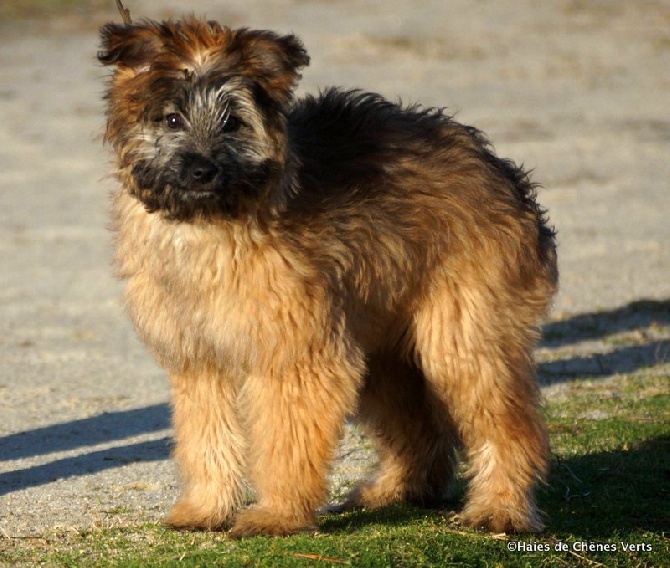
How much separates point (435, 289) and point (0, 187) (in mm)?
11022

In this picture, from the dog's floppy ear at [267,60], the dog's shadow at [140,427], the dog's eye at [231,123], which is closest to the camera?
the dog's eye at [231,123]

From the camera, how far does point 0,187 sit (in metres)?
15.7

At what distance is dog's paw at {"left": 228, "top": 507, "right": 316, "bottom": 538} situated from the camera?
17.3 ft

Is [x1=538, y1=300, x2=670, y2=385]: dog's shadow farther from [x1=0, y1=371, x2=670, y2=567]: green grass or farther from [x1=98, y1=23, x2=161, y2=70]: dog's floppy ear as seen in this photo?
[x1=98, y1=23, x2=161, y2=70]: dog's floppy ear

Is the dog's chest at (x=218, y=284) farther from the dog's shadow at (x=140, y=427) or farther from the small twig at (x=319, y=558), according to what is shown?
the dog's shadow at (x=140, y=427)

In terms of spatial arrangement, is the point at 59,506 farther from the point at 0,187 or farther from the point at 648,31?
the point at 648,31

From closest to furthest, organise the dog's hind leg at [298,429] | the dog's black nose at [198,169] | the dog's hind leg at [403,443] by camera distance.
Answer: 1. the dog's black nose at [198,169]
2. the dog's hind leg at [298,429]
3. the dog's hind leg at [403,443]

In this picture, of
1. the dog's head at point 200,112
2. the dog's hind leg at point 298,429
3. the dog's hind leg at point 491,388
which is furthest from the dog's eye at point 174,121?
the dog's hind leg at point 491,388

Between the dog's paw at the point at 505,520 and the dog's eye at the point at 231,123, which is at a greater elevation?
the dog's eye at the point at 231,123

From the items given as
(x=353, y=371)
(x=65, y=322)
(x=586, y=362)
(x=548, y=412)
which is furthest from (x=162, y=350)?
(x=65, y=322)

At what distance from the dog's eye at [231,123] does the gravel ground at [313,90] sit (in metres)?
1.90

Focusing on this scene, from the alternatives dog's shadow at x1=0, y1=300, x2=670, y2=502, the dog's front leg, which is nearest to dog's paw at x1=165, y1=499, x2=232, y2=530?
the dog's front leg

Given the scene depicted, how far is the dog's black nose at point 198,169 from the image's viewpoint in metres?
4.87

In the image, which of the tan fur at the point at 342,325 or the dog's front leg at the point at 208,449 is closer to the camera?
the tan fur at the point at 342,325
